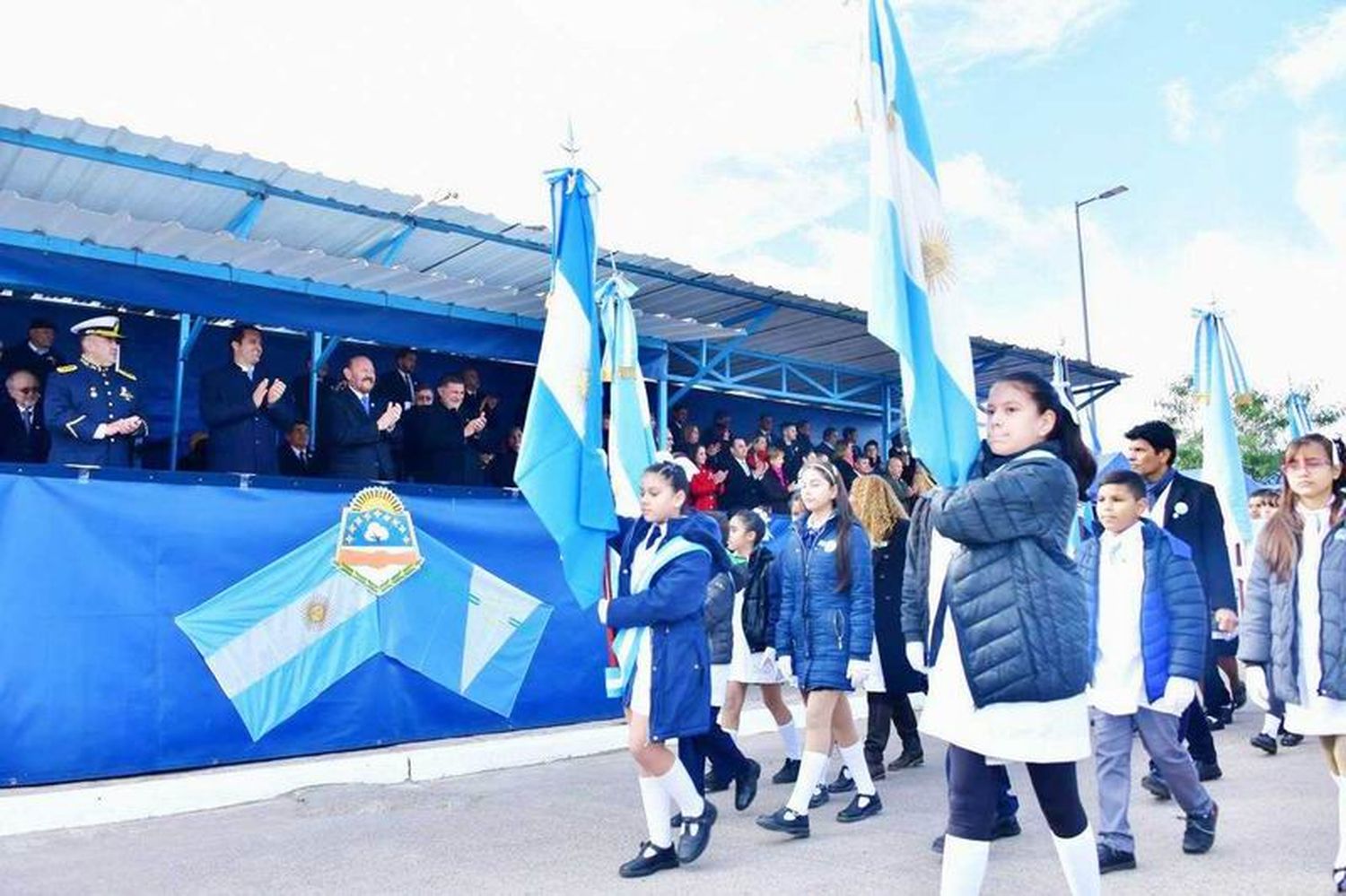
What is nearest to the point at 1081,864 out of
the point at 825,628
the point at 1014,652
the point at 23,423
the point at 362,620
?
the point at 1014,652

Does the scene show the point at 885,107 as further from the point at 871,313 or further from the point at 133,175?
the point at 133,175

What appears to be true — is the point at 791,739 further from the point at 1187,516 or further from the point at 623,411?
the point at 1187,516

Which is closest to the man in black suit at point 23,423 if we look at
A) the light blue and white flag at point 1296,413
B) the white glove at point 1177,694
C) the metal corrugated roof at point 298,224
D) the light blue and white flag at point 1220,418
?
the metal corrugated roof at point 298,224

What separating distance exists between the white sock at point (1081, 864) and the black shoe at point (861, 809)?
2.32 metres

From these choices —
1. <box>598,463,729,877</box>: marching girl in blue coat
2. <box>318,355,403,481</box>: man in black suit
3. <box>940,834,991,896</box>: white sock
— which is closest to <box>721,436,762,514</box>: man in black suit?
<box>318,355,403,481</box>: man in black suit

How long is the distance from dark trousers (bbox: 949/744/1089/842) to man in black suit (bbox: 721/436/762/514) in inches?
329

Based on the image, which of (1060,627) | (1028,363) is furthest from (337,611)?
(1028,363)

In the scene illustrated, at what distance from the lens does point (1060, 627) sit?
325 cm

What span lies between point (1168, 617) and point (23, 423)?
7.39 meters

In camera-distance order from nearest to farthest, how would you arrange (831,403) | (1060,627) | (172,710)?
(1060,627) → (172,710) → (831,403)

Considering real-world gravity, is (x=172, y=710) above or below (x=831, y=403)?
Answer: below

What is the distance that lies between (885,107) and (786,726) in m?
4.03

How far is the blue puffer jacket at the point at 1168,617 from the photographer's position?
4547mm

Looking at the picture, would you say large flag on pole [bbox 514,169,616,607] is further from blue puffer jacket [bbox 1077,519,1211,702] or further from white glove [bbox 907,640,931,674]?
blue puffer jacket [bbox 1077,519,1211,702]
